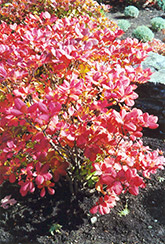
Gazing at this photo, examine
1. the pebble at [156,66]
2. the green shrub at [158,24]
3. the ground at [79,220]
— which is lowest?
the ground at [79,220]

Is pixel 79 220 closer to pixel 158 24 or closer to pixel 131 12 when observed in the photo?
pixel 158 24

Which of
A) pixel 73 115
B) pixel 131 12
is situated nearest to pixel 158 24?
pixel 131 12

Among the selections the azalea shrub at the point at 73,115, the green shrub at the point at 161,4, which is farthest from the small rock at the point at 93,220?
the green shrub at the point at 161,4

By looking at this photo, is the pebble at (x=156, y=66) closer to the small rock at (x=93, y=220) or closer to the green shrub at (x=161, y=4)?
the small rock at (x=93, y=220)

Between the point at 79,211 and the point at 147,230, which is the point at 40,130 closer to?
the point at 79,211

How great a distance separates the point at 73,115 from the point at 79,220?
33.5 inches

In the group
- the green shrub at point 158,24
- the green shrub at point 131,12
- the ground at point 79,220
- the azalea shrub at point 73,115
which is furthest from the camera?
the green shrub at point 131,12

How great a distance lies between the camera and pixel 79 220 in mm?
1890

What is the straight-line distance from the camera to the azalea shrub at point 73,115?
1.31 metres

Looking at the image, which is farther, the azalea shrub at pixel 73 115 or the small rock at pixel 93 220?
the small rock at pixel 93 220

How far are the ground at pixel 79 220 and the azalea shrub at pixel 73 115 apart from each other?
0.57 ft

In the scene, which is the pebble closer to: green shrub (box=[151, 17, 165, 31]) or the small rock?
the small rock

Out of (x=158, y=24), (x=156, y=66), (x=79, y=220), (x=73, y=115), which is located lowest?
(x=79, y=220)

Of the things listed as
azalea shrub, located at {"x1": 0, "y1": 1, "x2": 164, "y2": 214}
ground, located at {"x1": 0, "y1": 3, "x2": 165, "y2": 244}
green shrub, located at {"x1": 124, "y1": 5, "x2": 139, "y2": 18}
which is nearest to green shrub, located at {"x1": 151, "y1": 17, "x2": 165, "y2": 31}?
green shrub, located at {"x1": 124, "y1": 5, "x2": 139, "y2": 18}
